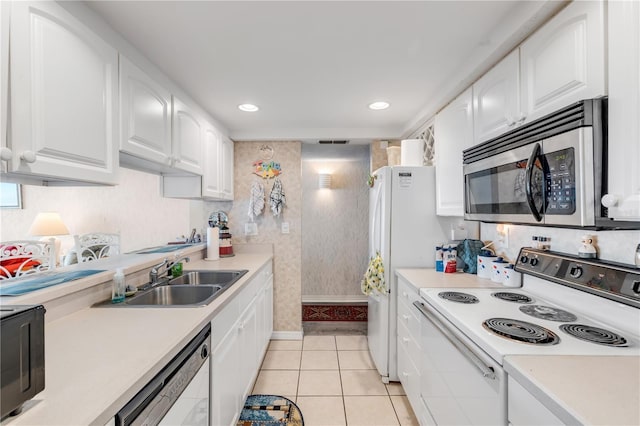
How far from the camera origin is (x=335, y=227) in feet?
14.1

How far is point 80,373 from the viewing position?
83 centimetres

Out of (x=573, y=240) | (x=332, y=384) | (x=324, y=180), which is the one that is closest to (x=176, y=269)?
(x=332, y=384)

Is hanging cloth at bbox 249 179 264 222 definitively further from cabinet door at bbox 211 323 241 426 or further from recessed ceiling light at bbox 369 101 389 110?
cabinet door at bbox 211 323 241 426

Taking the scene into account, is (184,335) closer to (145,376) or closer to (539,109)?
(145,376)

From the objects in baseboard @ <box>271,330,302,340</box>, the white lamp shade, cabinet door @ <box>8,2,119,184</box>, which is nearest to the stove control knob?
cabinet door @ <box>8,2,119,184</box>

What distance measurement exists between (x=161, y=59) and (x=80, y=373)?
159cm

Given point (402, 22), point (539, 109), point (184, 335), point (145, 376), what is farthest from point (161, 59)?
point (539, 109)

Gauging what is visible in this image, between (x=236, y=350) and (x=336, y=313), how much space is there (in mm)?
2139

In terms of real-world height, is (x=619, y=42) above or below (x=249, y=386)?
above

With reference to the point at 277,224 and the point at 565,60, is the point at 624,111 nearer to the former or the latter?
the point at 565,60

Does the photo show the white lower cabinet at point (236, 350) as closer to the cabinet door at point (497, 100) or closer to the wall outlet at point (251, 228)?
the wall outlet at point (251, 228)

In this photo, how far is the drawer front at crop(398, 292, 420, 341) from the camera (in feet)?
6.04

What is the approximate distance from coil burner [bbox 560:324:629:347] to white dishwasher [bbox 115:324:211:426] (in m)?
1.46

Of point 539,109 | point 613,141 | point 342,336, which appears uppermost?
point 539,109
